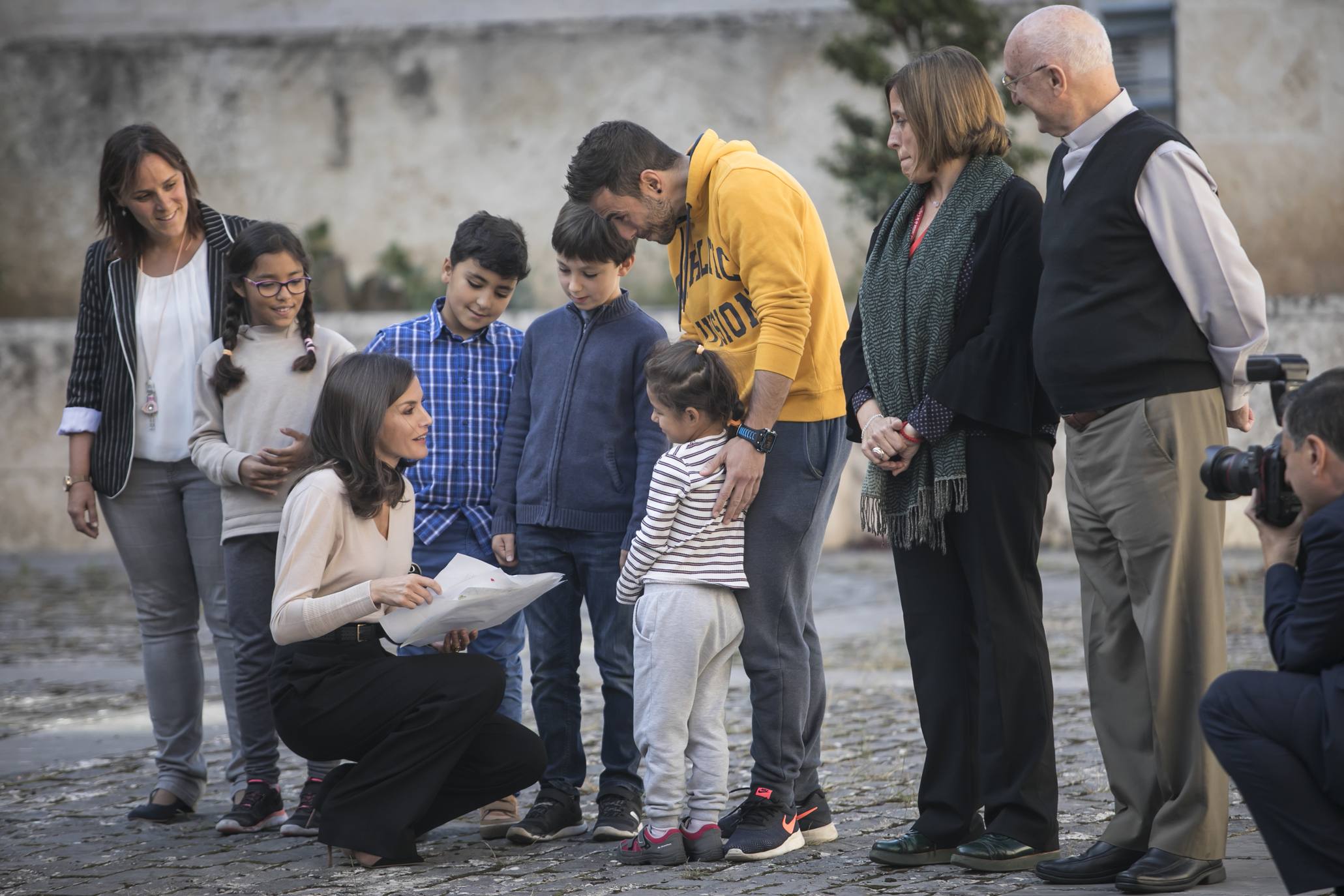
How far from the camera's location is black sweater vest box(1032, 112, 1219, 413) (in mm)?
3664

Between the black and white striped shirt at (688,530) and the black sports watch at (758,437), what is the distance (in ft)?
0.27

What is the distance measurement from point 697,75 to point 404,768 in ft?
38.9

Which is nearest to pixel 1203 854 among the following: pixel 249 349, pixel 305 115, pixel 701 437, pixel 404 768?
pixel 701 437

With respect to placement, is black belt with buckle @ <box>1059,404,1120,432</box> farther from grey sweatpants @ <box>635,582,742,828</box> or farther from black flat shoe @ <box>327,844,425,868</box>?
black flat shoe @ <box>327,844,425,868</box>

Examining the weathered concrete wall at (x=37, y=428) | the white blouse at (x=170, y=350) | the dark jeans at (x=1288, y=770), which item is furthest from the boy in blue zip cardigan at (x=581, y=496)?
the weathered concrete wall at (x=37, y=428)

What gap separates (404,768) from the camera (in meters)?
4.18

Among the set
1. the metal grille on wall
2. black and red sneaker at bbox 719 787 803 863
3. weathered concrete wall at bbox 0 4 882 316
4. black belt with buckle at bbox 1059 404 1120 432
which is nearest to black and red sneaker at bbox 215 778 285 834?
black and red sneaker at bbox 719 787 803 863

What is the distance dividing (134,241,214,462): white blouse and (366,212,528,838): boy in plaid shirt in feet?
1.99

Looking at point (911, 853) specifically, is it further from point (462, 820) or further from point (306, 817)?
point (306, 817)

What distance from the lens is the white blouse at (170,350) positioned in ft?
16.3

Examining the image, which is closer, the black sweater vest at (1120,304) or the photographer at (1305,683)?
the photographer at (1305,683)

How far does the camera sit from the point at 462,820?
15.9 ft

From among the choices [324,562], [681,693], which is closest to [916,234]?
[681,693]

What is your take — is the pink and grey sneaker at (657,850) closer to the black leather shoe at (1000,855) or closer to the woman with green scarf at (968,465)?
the woman with green scarf at (968,465)
